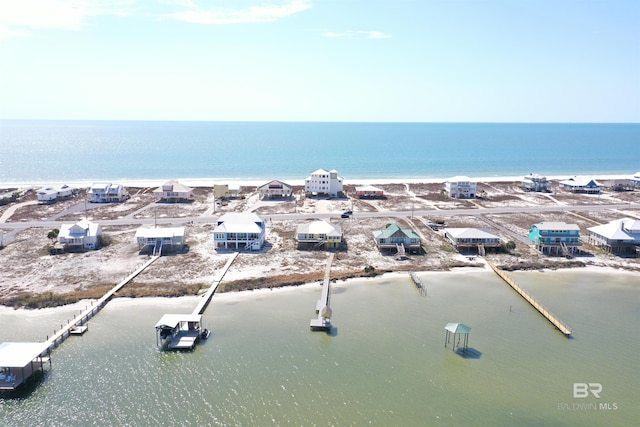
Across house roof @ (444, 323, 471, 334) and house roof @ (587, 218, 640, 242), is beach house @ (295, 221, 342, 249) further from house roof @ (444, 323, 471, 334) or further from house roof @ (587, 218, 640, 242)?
house roof @ (587, 218, 640, 242)

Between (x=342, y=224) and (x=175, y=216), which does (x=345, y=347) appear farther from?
(x=175, y=216)

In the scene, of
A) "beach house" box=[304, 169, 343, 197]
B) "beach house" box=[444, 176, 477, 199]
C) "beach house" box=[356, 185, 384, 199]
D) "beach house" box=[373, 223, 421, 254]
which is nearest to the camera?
"beach house" box=[373, 223, 421, 254]

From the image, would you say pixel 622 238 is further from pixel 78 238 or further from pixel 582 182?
pixel 78 238

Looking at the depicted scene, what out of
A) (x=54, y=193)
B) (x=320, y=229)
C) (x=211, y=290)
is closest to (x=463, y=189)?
(x=320, y=229)

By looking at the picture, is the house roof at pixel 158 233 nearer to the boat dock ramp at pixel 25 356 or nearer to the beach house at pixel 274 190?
the boat dock ramp at pixel 25 356

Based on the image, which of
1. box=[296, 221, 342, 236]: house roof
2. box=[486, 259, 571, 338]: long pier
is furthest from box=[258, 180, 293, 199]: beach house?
box=[486, 259, 571, 338]: long pier
